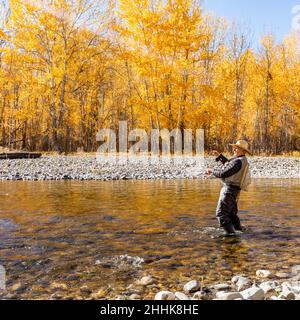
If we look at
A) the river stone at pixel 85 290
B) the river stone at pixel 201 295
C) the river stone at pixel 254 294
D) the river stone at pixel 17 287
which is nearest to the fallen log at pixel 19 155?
the river stone at pixel 17 287

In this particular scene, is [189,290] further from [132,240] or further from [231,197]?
[231,197]

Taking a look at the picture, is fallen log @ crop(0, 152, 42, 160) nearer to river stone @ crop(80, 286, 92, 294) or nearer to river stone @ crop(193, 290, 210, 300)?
river stone @ crop(80, 286, 92, 294)

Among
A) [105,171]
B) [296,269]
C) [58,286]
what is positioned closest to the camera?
[58,286]

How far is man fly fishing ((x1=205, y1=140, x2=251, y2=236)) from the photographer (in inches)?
265

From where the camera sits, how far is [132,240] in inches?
247

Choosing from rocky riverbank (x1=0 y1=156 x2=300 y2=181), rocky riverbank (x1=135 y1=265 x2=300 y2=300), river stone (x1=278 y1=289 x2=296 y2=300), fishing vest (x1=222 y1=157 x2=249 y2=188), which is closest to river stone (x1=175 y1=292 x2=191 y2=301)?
rocky riverbank (x1=135 y1=265 x2=300 y2=300)

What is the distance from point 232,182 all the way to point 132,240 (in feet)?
6.38

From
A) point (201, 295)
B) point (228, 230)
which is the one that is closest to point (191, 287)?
point (201, 295)

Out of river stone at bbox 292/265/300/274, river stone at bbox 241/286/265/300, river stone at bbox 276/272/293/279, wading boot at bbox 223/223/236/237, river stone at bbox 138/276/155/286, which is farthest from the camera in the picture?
wading boot at bbox 223/223/236/237

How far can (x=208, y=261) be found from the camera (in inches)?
206

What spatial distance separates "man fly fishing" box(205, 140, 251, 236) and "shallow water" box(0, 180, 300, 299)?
26cm

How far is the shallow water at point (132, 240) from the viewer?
465cm

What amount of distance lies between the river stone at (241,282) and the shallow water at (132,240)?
197 millimetres

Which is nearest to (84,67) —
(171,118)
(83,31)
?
(83,31)
